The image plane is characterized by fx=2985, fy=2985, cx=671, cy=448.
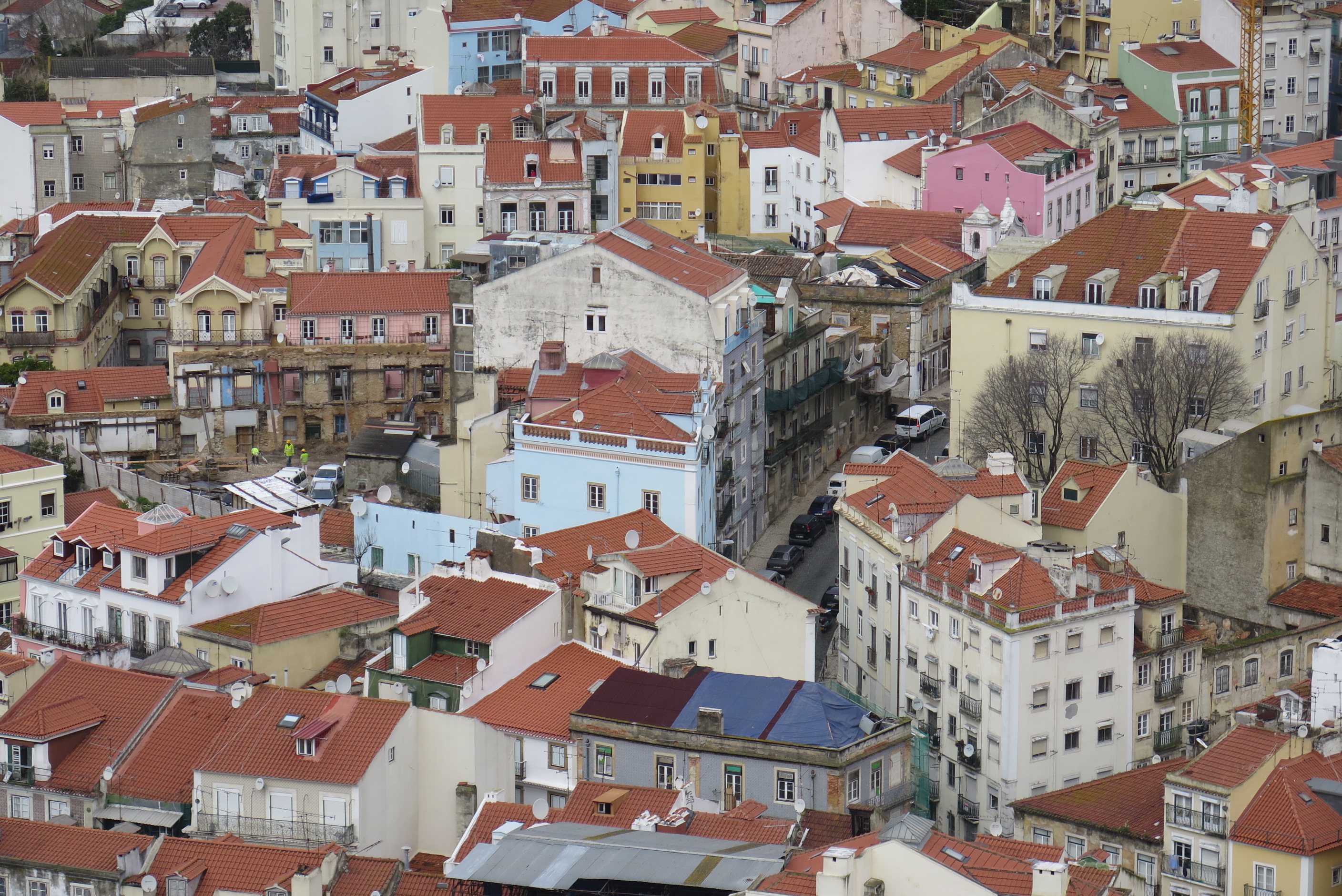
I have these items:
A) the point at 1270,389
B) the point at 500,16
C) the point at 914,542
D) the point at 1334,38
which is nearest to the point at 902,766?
the point at 914,542

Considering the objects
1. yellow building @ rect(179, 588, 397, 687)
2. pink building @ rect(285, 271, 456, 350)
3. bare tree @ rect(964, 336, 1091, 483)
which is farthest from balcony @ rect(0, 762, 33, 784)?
pink building @ rect(285, 271, 456, 350)

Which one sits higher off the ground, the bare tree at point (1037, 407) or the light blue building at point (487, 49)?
the light blue building at point (487, 49)

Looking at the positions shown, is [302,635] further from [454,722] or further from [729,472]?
[729,472]

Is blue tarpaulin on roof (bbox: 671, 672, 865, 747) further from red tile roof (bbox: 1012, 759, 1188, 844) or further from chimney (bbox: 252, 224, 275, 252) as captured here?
chimney (bbox: 252, 224, 275, 252)

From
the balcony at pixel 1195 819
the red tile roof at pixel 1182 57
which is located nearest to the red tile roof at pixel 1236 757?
the balcony at pixel 1195 819

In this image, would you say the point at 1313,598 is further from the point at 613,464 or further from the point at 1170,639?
the point at 613,464

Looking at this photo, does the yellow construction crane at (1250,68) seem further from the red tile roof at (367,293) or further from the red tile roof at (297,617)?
the red tile roof at (297,617)
